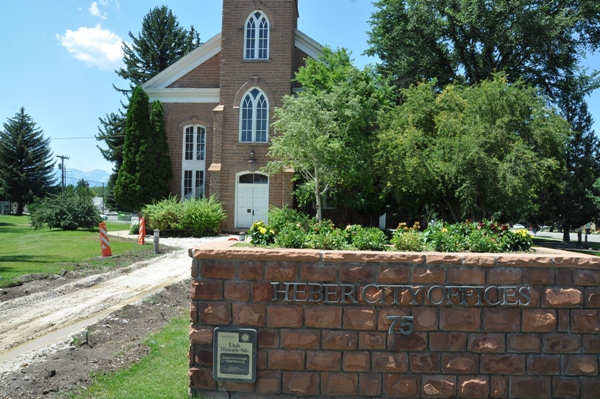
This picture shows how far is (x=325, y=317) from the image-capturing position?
4.72 m

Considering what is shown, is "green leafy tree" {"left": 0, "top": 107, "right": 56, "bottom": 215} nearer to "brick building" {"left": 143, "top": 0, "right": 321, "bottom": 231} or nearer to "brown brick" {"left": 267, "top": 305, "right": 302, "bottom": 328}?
"brick building" {"left": 143, "top": 0, "right": 321, "bottom": 231}

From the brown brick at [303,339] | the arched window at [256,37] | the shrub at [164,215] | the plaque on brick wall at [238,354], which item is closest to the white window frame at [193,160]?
the shrub at [164,215]

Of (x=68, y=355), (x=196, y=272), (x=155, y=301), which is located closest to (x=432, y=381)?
(x=196, y=272)

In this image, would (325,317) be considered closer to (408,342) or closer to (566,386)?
(408,342)

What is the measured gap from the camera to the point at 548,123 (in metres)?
18.6

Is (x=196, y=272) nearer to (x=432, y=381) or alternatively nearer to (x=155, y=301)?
(x=432, y=381)

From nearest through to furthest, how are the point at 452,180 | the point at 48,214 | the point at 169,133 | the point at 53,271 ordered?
1. the point at 53,271
2. the point at 452,180
3. the point at 48,214
4. the point at 169,133

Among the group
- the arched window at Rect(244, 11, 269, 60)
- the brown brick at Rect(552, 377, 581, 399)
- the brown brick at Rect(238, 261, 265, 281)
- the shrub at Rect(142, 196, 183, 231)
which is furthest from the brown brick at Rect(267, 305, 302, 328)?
the arched window at Rect(244, 11, 269, 60)

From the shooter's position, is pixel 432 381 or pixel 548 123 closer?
pixel 432 381

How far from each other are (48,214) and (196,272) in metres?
23.4

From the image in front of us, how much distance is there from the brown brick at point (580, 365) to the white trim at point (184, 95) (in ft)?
78.5

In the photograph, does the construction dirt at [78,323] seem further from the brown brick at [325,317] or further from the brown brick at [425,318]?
the brown brick at [425,318]

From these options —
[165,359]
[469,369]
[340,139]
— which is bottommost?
[165,359]

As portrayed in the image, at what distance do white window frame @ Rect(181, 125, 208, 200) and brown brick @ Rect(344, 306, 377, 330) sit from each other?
23047 millimetres
